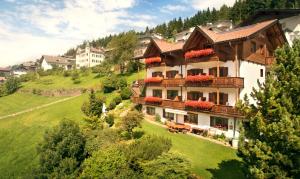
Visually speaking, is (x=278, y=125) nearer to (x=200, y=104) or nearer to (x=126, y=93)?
(x=200, y=104)

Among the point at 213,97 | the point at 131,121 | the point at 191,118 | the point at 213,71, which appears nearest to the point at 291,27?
the point at 213,71

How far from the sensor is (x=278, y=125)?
15.4 metres

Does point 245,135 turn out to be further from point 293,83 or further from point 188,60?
point 188,60

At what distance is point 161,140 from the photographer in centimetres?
2475

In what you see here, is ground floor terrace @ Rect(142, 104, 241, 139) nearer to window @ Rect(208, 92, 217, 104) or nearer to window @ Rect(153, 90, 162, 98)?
window @ Rect(208, 92, 217, 104)

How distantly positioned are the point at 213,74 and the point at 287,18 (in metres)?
25.3

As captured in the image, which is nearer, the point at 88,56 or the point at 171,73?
the point at 171,73

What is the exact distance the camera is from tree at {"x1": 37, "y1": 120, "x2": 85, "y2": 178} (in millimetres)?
24562

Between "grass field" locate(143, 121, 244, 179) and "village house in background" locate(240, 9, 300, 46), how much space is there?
29.1 metres

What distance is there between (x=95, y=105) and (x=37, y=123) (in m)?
16.3

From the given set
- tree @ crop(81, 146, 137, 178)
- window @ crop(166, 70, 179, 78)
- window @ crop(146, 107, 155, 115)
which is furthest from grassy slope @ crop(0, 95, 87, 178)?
window @ crop(166, 70, 179, 78)

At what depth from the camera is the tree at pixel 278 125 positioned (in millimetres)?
15188

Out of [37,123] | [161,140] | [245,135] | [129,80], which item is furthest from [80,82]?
[245,135]

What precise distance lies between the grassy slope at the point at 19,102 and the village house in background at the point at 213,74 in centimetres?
4202
